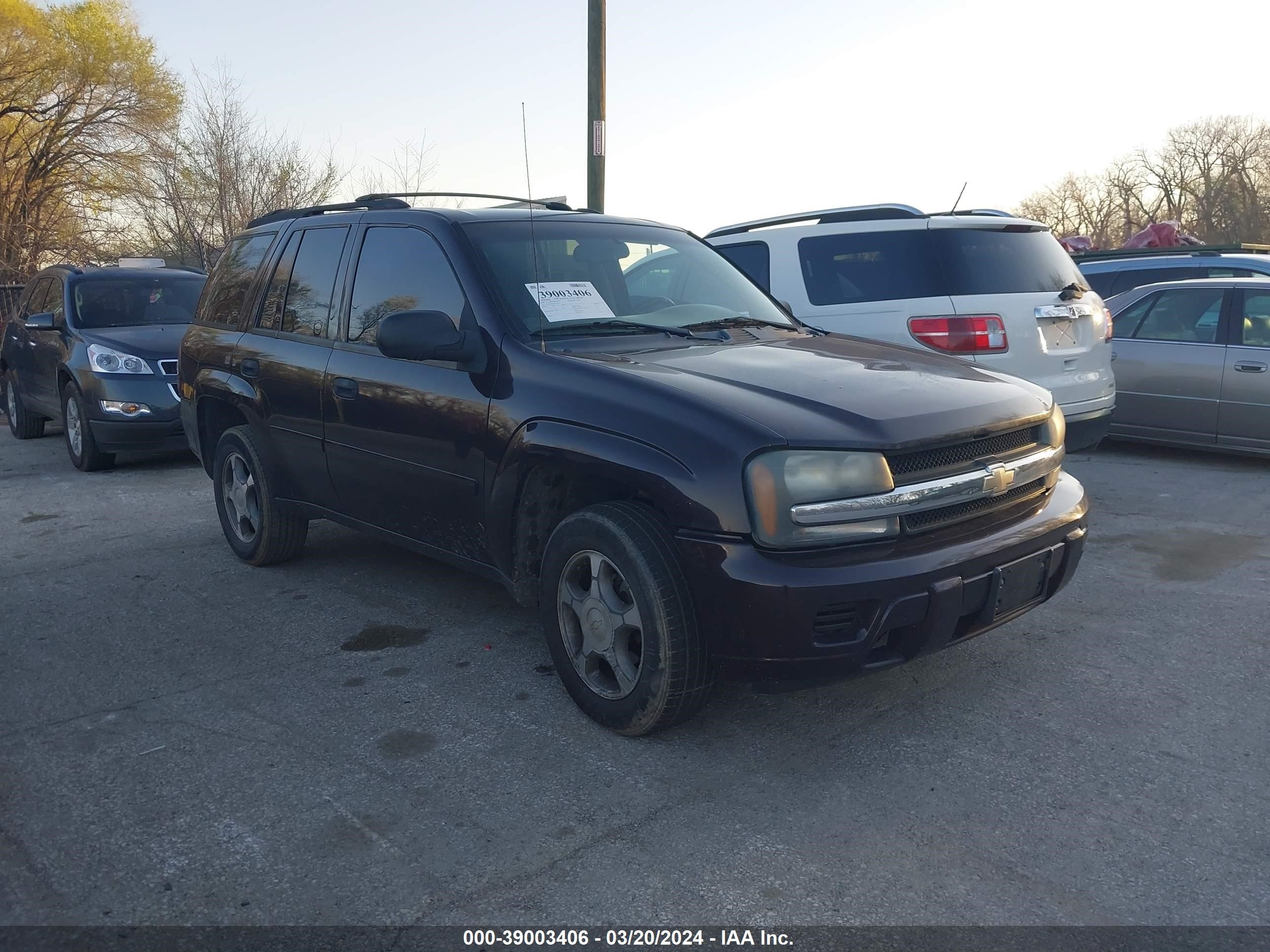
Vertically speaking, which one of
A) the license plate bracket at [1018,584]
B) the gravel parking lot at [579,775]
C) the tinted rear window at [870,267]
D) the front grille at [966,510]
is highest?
the tinted rear window at [870,267]

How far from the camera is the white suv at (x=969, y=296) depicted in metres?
6.14

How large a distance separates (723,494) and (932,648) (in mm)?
817

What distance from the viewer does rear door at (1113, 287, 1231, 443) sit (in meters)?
8.09

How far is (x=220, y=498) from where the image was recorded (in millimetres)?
5793

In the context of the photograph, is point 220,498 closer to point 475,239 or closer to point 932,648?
point 475,239

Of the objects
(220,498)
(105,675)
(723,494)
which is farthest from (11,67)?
(723,494)

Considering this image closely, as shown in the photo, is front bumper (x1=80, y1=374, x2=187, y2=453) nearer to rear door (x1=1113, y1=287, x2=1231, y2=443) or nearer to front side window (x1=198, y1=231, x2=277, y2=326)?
front side window (x1=198, y1=231, x2=277, y2=326)

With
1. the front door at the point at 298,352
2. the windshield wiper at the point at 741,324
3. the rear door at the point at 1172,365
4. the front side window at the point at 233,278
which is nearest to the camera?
the windshield wiper at the point at 741,324

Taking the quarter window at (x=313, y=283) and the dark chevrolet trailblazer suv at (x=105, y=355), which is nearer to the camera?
the quarter window at (x=313, y=283)

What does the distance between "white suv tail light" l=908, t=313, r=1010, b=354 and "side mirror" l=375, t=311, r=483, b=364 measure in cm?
320

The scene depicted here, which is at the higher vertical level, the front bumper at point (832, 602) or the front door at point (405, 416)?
the front door at point (405, 416)

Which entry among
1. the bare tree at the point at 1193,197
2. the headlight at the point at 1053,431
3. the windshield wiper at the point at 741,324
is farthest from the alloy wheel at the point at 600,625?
the bare tree at the point at 1193,197

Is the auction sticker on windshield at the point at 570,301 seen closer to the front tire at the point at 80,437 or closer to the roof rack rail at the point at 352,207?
the roof rack rail at the point at 352,207

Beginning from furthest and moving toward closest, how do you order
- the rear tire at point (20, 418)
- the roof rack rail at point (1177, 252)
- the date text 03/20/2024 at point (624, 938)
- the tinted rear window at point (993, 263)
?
1. the rear tire at point (20, 418)
2. the roof rack rail at point (1177, 252)
3. the tinted rear window at point (993, 263)
4. the date text 03/20/2024 at point (624, 938)
